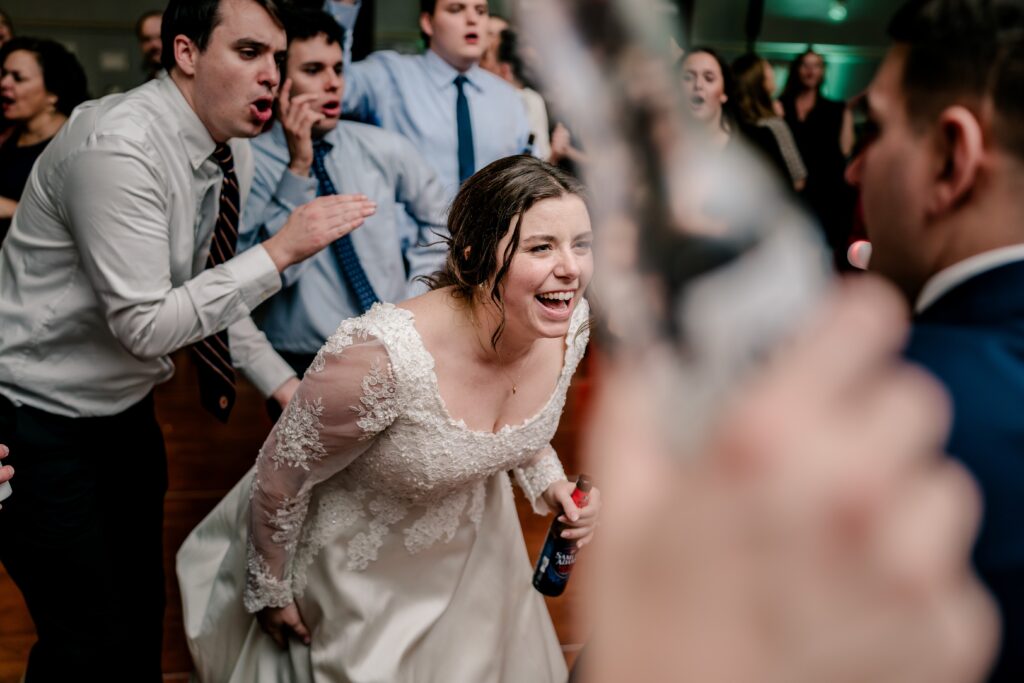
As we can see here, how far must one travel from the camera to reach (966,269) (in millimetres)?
630

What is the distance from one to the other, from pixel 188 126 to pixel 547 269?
0.73 metres

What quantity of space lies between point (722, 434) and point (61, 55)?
3499mm

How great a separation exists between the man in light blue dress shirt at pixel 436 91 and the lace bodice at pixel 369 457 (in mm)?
1206

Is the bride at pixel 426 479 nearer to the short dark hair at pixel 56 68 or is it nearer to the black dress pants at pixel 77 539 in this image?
the black dress pants at pixel 77 539

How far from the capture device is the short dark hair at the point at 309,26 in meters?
2.50

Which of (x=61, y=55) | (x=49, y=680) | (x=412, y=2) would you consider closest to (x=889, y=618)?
(x=49, y=680)

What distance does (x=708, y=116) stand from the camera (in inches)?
14.6

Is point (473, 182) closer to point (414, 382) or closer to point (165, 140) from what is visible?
point (414, 382)

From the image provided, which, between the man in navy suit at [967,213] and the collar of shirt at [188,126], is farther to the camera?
the collar of shirt at [188,126]

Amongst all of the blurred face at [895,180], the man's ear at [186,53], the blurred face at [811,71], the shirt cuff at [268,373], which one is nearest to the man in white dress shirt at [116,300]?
the man's ear at [186,53]

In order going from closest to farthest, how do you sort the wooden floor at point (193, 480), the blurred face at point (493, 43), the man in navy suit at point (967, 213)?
the man in navy suit at point (967, 213), the wooden floor at point (193, 480), the blurred face at point (493, 43)

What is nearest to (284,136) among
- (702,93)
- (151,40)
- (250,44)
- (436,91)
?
(436,91)

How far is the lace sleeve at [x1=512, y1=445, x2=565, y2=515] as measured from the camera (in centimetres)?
189

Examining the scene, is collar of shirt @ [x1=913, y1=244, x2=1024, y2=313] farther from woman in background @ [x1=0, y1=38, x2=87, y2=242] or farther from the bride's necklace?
woman in background @ [x1=0, y1=38, x2=87, y2=242]
